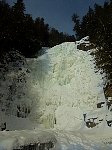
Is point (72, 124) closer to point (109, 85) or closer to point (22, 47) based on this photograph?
point (109, 85)

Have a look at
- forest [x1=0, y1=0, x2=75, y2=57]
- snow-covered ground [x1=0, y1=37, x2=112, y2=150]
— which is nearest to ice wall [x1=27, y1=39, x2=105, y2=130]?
snow-covered ground [x1=0, y1=37, x2=112, y2=150]

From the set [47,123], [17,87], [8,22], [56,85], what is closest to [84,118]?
[47,123]

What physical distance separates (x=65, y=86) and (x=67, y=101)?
184 cm

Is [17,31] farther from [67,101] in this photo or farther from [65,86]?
[67,101]

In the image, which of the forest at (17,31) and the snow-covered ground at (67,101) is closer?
the snow-covered ground at (67,101)

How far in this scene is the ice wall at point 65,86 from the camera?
20391mm

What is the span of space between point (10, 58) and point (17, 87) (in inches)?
156

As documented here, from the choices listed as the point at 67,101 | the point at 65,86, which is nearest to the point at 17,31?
the point at 65,86

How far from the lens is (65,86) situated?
908 inches

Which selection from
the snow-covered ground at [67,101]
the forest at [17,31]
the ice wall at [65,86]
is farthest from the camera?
the forest at [17,31]

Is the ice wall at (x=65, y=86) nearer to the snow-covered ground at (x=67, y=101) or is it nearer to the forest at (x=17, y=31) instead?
the snow-covered ground at (x=67, y=101)

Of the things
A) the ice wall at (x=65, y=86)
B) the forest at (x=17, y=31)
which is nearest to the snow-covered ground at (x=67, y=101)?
the ice wall at (x=65, y=86)

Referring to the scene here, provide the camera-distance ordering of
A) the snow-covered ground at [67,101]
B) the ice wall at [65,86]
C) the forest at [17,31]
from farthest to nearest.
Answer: the forest at [17,31], the ice wall at [65,86], the snow-covered ground at [67,101]

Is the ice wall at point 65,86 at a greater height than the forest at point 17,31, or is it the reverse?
the forest at point 17,31
